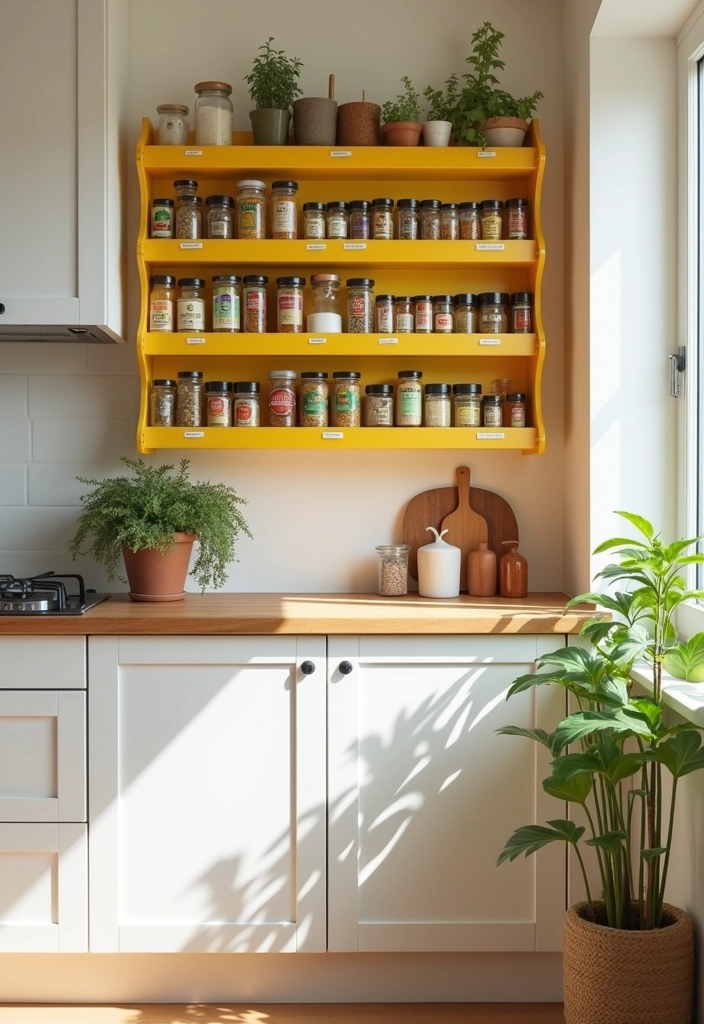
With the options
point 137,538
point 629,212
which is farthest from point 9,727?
point 629,212

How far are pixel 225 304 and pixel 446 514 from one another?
2.83 feet

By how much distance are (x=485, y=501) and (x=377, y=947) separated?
124 centimetres

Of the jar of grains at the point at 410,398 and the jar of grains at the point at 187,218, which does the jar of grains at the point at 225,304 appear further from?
the jar of grains at the point at 410,398

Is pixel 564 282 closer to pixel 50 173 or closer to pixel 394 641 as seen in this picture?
pixel 394 641

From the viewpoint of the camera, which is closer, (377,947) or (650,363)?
(377,947)

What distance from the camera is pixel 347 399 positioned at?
2842 millimetres

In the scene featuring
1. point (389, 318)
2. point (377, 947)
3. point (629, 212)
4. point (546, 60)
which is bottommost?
point (377, 947)

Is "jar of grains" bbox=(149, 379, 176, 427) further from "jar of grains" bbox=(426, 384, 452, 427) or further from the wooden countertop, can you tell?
"jar of grains" bbox=(426, 384, 452, 427)

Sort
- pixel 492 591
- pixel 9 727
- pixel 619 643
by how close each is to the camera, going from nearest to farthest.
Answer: pixel 619 643
pixel 9 727
pixel 492 591

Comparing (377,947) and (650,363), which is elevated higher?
(650,363)

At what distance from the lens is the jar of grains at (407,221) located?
283 cm

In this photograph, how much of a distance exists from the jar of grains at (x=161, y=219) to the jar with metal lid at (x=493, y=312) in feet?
2.86

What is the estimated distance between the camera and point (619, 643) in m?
2.07

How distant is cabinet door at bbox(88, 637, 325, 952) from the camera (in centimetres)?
250
